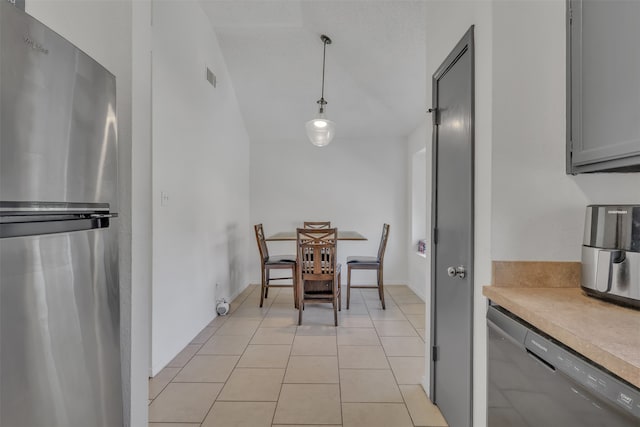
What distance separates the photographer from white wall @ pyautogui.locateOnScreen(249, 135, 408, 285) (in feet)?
17.3

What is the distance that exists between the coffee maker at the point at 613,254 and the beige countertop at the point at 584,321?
52mm

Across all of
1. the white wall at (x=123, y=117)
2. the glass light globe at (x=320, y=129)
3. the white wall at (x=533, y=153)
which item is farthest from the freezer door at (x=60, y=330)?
the glass light globe at (x=320, y=129)

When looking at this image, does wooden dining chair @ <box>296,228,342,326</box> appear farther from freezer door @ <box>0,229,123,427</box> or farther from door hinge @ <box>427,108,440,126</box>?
freezer door @ <box>0,229,123,427</box>

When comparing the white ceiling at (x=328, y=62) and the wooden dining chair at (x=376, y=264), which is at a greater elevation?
the white ceiling at (x=328, y=62)

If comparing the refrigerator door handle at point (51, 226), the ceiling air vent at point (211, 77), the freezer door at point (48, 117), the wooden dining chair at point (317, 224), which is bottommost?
the wooden dining chair at point (317, 224)

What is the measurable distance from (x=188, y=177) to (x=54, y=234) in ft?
7.18

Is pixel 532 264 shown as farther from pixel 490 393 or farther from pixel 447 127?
pixel 447 127

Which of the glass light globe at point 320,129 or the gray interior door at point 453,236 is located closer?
the gray interior door at point 453,236

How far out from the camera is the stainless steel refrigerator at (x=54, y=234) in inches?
29.5

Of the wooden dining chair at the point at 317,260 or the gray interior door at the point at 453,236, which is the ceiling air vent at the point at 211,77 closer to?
the wooden dining chair at the point at 317,260

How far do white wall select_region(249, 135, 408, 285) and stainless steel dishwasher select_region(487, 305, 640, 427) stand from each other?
13.1 ft

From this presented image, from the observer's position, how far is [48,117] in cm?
85

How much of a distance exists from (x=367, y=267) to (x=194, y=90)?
2.74 metres

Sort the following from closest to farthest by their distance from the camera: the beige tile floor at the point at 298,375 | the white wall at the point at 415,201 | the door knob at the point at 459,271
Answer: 1. the door knob at the point at 459,271
2. the beige tile floor at the point at 298,375
3. the white wall at the point at 415,201
